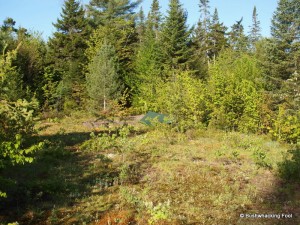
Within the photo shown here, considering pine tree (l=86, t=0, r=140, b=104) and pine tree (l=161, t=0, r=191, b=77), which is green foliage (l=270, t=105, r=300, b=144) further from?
pine tree (l=86, t=0, r=140, b=104)

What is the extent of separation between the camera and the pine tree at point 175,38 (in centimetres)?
3191

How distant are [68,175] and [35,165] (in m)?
1.75

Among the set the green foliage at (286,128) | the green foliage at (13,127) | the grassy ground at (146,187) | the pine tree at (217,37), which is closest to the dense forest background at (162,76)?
the green foliage at (286,128)

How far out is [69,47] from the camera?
3328 centimetres

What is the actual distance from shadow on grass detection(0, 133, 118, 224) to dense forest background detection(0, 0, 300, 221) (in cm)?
633

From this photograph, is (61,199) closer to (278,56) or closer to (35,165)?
(35,165)

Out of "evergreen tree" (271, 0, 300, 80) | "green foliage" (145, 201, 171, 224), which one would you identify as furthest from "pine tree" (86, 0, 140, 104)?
"green foliage" (145, 201, 171, 224)

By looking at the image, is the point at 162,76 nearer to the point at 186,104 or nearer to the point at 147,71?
the point at 147,71

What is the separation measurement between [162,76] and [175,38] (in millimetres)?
4514

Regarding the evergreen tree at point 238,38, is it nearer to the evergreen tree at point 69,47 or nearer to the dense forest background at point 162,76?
the dense forest background at point 162,76

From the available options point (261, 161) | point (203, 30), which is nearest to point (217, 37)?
point (203, 30)

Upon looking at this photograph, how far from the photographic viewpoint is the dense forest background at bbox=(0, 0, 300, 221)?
18875mm

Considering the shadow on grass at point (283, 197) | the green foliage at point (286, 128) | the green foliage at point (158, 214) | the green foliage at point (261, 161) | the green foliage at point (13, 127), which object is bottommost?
the shadow on grass at point (283, 197)

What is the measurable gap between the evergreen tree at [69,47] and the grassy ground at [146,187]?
1835 cm
